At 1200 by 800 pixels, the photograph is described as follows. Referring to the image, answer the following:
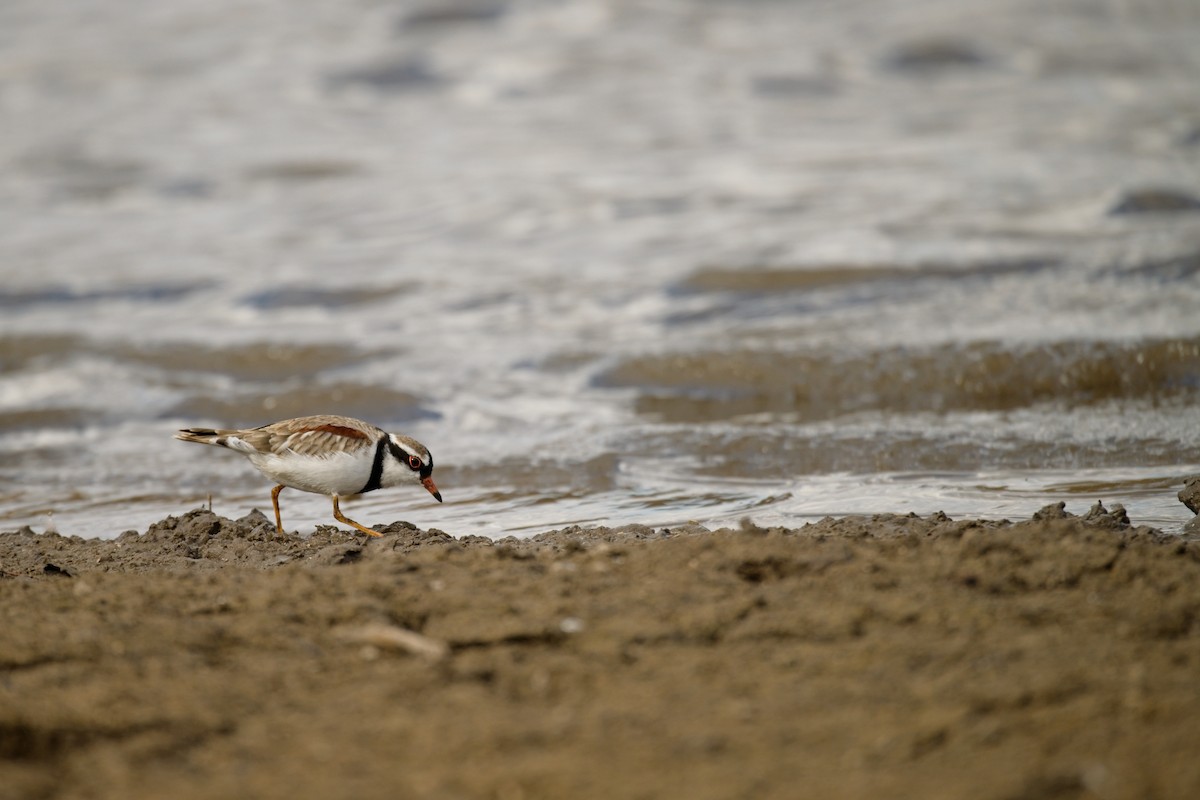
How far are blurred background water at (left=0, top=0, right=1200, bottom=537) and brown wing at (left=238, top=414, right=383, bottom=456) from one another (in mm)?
834

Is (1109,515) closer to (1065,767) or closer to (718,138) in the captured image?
(1065,767)

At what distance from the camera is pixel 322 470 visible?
5922 millimetres

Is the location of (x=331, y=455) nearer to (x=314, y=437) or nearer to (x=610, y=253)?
(x=314, y=437)

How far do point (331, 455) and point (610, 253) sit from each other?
23.5ft

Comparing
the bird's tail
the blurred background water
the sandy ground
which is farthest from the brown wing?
the sandy ground

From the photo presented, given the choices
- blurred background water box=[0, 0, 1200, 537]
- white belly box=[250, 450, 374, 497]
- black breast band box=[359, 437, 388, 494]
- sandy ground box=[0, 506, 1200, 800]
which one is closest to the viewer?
sandy ground box=[0, 506, 1200, 800]

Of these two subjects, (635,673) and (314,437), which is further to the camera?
(314,437)

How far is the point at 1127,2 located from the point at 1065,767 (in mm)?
Result: 20750

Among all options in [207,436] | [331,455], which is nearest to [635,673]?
[331,455]

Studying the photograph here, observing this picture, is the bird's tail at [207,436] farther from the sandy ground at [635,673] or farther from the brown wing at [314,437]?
the sandy ground at [635,673]

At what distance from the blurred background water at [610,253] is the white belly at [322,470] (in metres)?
0.74

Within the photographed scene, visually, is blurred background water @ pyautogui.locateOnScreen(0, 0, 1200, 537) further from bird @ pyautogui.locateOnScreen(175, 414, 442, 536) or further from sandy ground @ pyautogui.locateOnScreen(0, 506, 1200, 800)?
sandy ground @ pyautogui.locateOnScreen(0, 506, 1200, 800)

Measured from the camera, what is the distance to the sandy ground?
9.88ft

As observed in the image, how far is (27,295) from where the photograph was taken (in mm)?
12703
